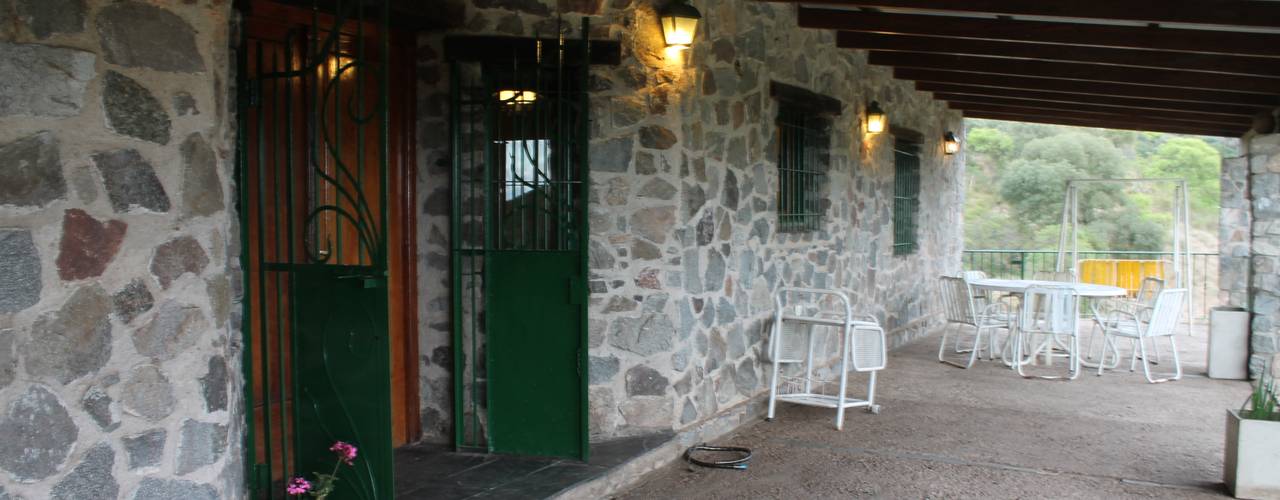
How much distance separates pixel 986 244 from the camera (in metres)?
24.6

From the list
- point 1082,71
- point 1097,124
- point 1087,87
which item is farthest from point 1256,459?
point 1097,124

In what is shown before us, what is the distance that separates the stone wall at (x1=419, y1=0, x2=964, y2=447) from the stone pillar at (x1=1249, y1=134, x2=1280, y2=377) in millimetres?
3508

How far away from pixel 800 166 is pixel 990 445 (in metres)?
2.30

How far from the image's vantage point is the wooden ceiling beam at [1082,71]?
6391 millimetres

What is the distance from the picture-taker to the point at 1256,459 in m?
3.98

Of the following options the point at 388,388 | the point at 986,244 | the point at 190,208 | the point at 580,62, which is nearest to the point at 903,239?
the point at 580,62

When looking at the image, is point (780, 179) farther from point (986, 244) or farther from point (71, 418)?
point (986, 244)

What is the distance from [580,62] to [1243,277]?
19.2 ft

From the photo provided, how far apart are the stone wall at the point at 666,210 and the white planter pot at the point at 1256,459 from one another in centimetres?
244

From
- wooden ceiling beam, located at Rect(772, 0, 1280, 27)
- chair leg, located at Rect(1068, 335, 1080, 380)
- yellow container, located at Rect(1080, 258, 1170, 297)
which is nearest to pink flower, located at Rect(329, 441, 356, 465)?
wooden ceiling beam, located at Rect(772, 0, 1280, 27)

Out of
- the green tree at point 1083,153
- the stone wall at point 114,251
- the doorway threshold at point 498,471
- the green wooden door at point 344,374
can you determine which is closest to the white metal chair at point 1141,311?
the doorway threshold at point 498,471

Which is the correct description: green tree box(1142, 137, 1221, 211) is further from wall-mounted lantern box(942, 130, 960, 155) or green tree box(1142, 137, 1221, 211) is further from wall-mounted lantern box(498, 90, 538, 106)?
wall-mounted lantern box(498, 90, 538, 106)

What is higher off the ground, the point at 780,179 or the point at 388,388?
the point at 780,179

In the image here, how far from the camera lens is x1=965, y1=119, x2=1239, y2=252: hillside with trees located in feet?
76.2
